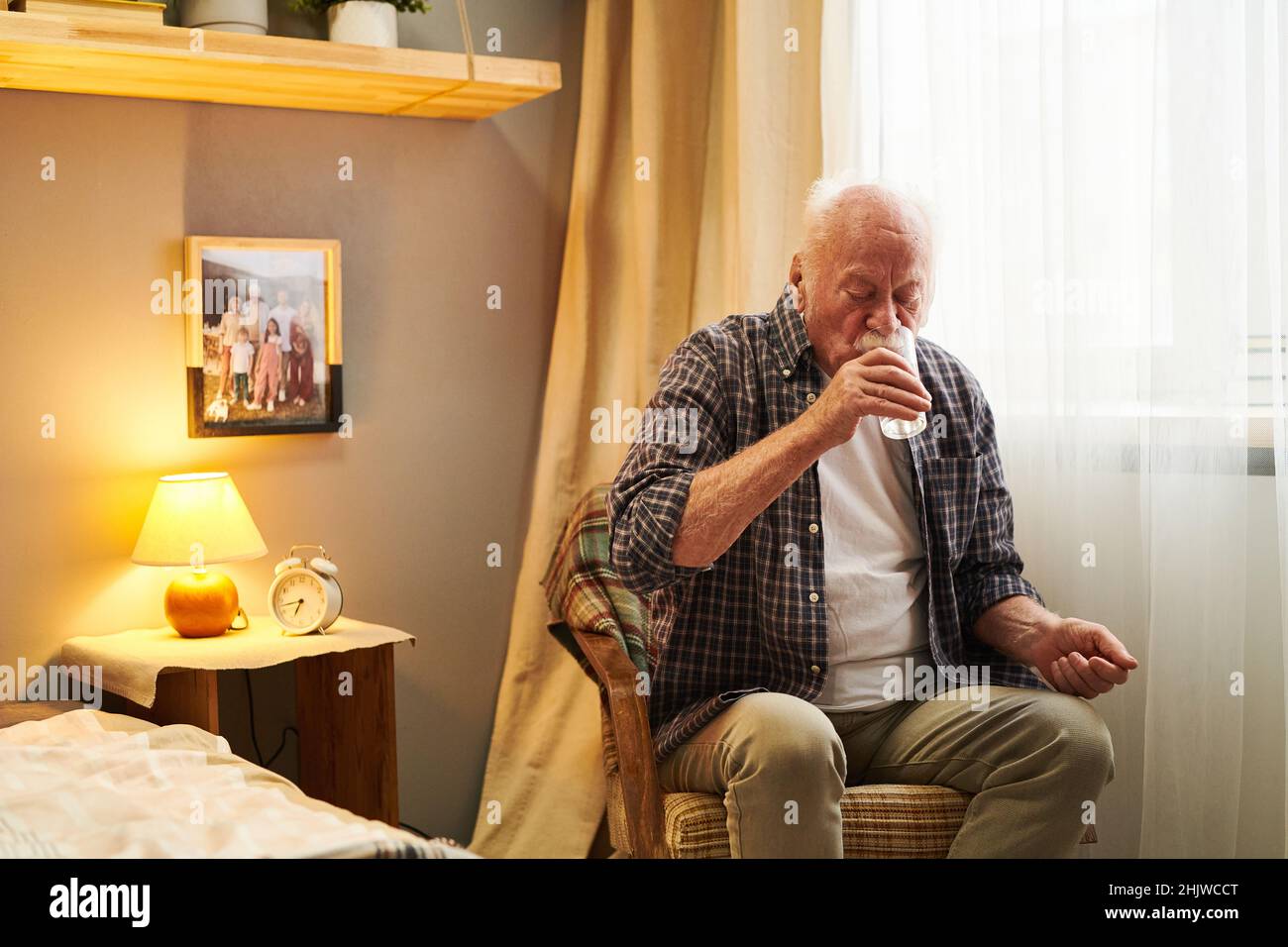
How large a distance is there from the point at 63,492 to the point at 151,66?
2.81 feet

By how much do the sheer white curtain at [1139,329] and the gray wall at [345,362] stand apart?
3.53 ft

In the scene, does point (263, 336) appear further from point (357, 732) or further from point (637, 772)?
point (637, 772)

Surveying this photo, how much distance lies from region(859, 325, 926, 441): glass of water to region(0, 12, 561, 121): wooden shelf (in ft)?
3.91

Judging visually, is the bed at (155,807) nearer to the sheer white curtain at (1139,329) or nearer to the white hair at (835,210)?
the white hair at (835,210)

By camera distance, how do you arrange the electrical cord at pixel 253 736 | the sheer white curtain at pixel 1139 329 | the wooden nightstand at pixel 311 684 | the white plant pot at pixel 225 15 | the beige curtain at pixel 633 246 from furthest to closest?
the electrical cord at pixel 253 736 → the beige curtain at pixel 633 246 → the white plant pot at pixel 225 15 → the wooden nightstand at pixel 311 684 → the sheer white curtain at pixel 1139 329

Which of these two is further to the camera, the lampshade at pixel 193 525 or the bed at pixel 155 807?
the lampshade at pixel 193 525

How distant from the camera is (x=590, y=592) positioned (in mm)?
2498

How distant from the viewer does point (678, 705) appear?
207 cm

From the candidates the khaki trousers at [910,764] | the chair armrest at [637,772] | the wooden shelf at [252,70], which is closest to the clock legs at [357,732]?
the chair armrest at [637,772]

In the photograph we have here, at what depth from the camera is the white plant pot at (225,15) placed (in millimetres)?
2549

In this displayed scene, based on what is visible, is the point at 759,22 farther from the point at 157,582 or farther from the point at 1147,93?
the point at 157,582

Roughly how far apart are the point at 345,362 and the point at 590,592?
2.92ft

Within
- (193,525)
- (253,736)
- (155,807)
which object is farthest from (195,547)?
(155,807)

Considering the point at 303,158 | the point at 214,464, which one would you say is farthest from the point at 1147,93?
the point at 214,464
